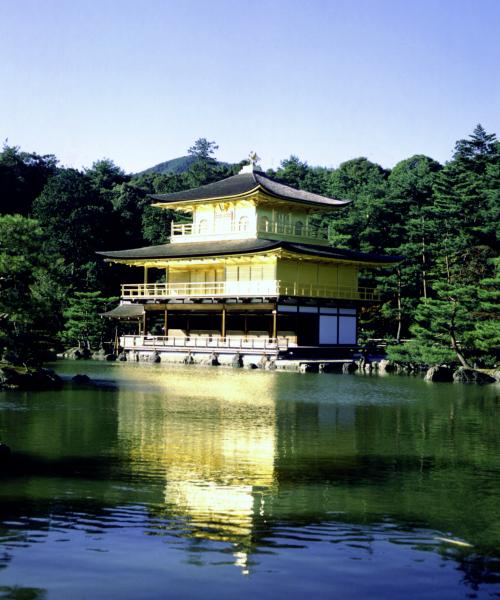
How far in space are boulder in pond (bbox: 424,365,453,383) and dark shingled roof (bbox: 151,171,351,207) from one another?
49.7 feet

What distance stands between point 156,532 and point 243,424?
970 cm

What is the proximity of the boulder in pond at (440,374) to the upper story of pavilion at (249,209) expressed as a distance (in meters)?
15.1

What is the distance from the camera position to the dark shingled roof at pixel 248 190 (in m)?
46.9

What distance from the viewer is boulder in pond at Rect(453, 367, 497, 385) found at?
33.8 metres

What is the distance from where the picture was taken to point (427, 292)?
4944 centimetres

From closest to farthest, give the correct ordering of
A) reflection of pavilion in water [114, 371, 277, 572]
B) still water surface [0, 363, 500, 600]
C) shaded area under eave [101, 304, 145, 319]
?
still water surface [0, 363, 500, 600] → reflection of pavilion in water [114, 371, 277, 572] → shaded area under eave [101, 304, 145, 319]

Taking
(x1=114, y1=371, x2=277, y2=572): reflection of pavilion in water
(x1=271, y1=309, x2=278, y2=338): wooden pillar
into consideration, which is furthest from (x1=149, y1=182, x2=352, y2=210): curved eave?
(x1=114, y1=371, x2=277, y2=572): reflection of pavilion in water

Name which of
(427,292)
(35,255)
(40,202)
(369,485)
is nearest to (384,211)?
(427,292)

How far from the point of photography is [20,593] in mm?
7293

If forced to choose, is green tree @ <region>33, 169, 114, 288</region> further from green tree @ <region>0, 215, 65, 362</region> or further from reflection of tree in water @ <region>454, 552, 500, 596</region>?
reflection of tree in water @ <region>454, 552, 500, 596</region>

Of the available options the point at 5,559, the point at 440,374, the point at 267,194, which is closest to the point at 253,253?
the point at 267,194

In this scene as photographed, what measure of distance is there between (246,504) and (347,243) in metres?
41.2

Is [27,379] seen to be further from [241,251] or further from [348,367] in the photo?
[241,251]

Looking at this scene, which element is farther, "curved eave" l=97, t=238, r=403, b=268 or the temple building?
the temple building
